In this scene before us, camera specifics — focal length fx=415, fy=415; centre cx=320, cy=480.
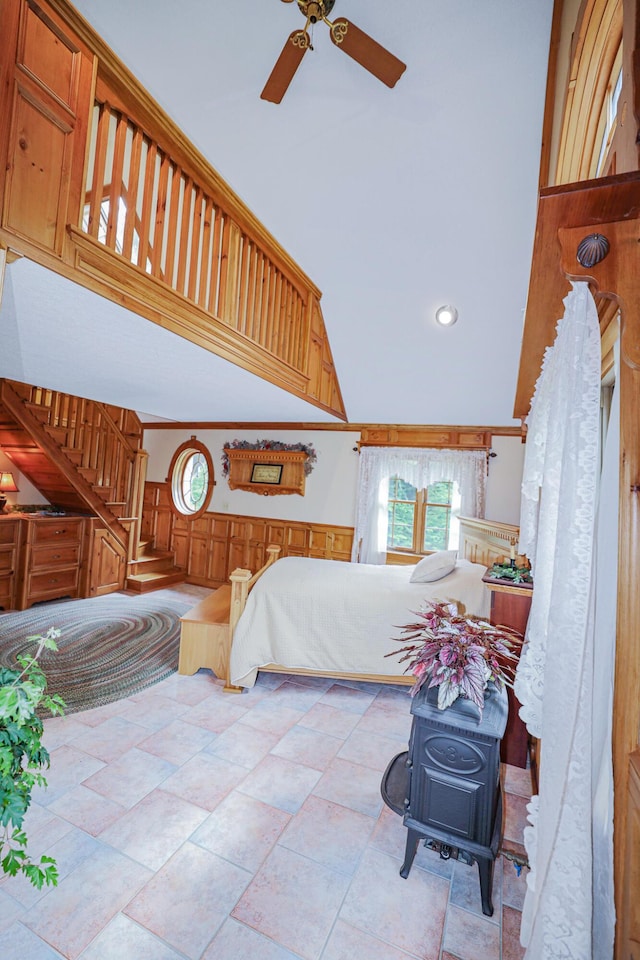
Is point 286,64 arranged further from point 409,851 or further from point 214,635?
point 214,635

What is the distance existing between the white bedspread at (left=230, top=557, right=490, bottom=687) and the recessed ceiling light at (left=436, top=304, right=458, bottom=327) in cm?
213

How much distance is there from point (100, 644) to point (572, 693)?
382cm

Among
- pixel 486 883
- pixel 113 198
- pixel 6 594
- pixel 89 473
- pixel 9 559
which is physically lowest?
pixel 486 883

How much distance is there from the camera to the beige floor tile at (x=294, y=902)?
141 cm

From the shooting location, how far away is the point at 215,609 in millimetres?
3475

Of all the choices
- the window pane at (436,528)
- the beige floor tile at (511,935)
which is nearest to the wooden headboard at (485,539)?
the window pane at (436,528)

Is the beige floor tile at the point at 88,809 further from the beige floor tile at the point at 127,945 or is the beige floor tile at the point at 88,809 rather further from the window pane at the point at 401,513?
the window pane at the point at 401,513

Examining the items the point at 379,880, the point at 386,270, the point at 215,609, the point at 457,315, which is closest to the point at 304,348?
the point at 386,270

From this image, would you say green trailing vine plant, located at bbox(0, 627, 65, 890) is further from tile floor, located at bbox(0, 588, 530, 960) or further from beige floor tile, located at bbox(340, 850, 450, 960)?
beige floor tile, located at bbox(340, 850, 450, 960)

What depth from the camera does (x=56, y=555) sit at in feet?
15.2

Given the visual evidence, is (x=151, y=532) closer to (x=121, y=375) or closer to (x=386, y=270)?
(x=121, y=375)

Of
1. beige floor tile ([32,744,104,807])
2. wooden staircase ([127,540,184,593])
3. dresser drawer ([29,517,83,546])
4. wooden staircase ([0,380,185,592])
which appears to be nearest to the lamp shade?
wooden staircase ([0,380,185,592])

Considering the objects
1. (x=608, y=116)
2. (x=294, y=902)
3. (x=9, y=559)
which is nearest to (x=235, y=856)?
(x=294, y=902)

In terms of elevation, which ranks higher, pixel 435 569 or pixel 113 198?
pixel 113 198
